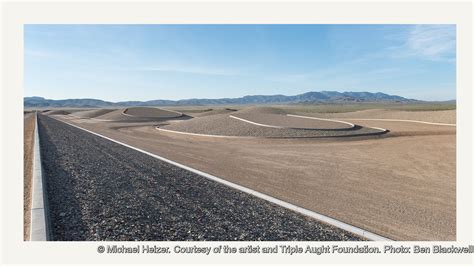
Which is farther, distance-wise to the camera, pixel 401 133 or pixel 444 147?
pixel 401 133

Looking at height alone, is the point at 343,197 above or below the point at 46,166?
below

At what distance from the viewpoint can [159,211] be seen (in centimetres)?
692

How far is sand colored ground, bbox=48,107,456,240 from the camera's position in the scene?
7.62 metres

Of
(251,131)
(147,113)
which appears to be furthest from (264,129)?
(147,113)

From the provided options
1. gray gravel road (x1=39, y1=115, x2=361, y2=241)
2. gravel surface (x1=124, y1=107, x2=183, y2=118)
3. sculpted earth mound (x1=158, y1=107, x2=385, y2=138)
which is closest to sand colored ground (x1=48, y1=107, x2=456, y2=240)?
gray gravel road (x1=39, y1=115, x2=361, y2=241)

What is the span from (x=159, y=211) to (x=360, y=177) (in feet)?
25.0

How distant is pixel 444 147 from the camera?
17.8 meters

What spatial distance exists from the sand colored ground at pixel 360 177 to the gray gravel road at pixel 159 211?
147cm

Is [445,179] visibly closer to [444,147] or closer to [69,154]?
[444,147]

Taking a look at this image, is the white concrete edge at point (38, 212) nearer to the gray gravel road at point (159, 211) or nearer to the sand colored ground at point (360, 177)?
the gray gravel road at point (159, 211)

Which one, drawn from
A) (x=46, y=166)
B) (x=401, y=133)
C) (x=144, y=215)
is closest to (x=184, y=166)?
(x=46, y=166)

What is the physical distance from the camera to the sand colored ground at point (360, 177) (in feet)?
25.0

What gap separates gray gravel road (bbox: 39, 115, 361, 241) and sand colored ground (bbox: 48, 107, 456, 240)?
1.47 meters
